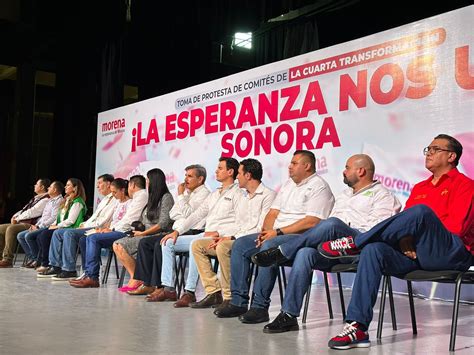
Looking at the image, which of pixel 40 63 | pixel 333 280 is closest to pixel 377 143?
pixel 333 280

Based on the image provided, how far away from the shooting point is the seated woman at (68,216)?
6309mm

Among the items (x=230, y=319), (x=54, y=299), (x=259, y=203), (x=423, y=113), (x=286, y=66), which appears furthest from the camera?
(x=286, y=66)

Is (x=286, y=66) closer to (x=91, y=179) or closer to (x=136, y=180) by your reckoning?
(x=136, y=180)

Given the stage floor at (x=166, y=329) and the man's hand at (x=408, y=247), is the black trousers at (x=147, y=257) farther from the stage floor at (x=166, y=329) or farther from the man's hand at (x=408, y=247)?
the man's hand at (x=408, y=247)

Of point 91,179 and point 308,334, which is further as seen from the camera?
point 91,179

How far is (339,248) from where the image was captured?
295cm

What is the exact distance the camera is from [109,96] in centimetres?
1024

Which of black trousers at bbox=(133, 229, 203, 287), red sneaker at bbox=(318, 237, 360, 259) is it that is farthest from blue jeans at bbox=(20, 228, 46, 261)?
red sneaker at bbox=(318, 237, 360, 259)

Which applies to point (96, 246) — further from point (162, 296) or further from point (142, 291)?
point (162, 296)

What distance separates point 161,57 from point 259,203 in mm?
6914

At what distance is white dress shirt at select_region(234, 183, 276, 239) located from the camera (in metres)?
4.08

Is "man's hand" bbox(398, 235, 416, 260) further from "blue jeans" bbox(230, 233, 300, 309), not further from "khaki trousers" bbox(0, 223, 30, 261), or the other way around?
"khaki trousers" bbox(0, 223, 30, 261)

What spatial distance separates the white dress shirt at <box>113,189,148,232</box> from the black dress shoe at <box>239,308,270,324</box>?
206cm

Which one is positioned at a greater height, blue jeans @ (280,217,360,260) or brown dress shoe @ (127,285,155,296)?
blue jeans @ (280,217,360,260)
